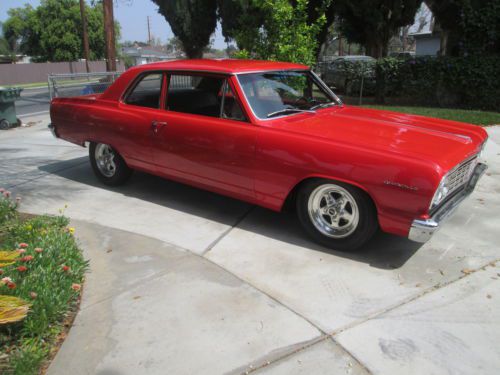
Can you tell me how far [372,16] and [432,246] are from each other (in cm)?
1416

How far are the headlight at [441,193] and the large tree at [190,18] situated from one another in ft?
55.4

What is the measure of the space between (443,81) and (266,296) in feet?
38.2

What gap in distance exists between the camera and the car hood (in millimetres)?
3545

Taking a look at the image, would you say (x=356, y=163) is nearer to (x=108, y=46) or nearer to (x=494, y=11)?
(x=494, y=11)

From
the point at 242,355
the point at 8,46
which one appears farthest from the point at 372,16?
the point at 8,46

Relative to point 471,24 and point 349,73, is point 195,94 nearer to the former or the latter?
point 471,24

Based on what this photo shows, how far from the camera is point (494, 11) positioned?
1166 centimetres

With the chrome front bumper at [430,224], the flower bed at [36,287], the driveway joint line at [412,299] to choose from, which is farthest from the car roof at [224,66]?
the driveway joint line at [412,299]

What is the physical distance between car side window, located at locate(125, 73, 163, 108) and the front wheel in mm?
2065

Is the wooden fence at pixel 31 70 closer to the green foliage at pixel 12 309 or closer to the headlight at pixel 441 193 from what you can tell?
the headlight at pixel 441 193

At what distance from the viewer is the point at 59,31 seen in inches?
1896

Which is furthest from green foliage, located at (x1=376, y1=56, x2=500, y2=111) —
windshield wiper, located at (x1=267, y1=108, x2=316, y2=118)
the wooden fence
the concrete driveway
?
the wooden fence

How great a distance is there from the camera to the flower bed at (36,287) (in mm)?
2568

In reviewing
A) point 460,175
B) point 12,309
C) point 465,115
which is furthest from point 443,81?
point 12,309
